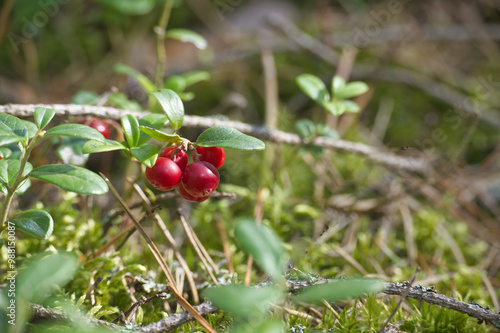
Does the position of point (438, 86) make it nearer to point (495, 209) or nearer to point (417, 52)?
point (417, 52)

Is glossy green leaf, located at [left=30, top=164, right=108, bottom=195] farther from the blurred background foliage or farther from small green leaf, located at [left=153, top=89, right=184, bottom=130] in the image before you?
the blurred background foliage

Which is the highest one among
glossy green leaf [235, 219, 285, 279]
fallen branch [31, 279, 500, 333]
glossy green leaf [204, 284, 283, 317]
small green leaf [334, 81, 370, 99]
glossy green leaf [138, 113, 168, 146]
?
small green leaf [334, 81, 370, 99]

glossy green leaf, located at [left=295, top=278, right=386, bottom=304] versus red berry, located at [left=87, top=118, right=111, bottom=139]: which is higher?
red berry, located at [left=87, top=118, right=111, bottom=139]

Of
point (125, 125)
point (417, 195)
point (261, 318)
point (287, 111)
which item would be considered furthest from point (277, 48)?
point (261, 318)

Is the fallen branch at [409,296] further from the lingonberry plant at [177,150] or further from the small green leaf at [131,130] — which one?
the small green leaf at [131,130]

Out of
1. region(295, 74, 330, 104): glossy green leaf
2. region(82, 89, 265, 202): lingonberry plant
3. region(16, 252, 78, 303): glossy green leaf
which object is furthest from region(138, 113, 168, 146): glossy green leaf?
region(295, 74, 330, 104): glossy green leaf

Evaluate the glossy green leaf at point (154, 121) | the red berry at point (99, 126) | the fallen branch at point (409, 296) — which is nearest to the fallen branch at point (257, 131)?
the red berry at point (99, 126)
